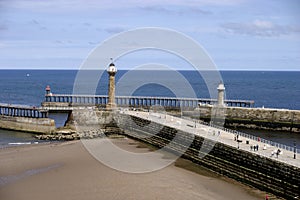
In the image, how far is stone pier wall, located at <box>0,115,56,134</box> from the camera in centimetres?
4509

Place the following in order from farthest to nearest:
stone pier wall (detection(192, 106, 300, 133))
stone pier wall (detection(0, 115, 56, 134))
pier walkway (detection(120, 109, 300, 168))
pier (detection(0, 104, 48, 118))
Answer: pier (detection(0, 104, 48, 118)) < stone pier wall (detection(192, 106, 300, 133)) < stone pier wall (detection(0, 115, 56, 134)) < pier walkway (detection(120, 109, 300, 168))

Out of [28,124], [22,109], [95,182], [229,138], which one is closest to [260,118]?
[229,138]

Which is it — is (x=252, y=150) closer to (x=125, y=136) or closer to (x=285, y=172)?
(x=285, y=172)

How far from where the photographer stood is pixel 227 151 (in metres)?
27.9

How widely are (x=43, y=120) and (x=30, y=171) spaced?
17.4m

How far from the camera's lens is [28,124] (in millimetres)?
46406

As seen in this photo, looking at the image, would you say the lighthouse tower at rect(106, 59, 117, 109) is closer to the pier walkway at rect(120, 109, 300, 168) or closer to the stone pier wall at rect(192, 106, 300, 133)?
the pier walkway at rect(120, 109, 300, 168)

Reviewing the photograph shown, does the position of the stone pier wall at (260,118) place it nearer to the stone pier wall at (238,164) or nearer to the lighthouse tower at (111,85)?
the lighthouse tower at (111,85)

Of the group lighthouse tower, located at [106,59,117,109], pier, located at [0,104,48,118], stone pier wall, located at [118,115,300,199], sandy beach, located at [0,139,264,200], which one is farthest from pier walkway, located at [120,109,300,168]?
pier, located at [0,104,48,118]

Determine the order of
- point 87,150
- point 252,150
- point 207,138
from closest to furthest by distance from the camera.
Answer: point 252,150
point 207,138
point 87,150

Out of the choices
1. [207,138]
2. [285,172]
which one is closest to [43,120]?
[207,138]

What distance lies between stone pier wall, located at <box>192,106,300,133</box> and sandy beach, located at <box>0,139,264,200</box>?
21356 millimetres

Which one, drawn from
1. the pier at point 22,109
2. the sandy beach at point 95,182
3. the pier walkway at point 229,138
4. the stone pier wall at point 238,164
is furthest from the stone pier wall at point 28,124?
the sandy beach at point 95,182

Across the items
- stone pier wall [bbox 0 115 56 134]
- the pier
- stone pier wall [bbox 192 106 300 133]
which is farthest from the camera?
the pier
